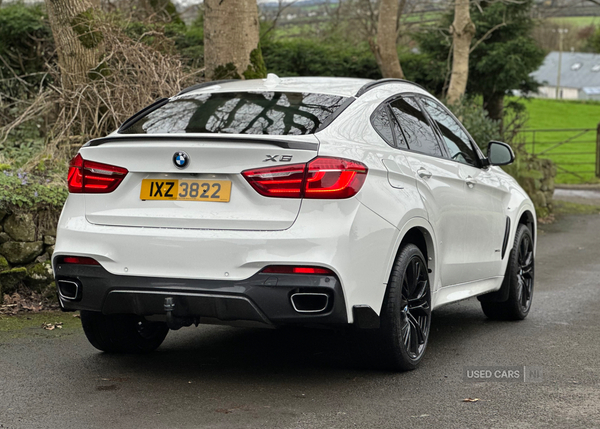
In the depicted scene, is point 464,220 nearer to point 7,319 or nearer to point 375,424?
point 375,424

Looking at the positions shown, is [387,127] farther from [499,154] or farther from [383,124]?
[499,154]

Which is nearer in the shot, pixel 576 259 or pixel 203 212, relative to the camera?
pixel 203 212

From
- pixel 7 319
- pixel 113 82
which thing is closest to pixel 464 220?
pixel 7 319

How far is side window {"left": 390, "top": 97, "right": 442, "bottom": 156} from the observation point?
5664mm

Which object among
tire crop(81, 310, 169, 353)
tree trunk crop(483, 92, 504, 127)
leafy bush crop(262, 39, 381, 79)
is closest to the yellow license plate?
tire crop(81, 310, 169, 353)

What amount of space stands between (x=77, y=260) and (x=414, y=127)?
2.36 m

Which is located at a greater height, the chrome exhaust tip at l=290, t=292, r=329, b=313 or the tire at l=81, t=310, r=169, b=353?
the chrome exhaust tip at l=290, t=292, r=329, b=313

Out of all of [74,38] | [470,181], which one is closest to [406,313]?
[470,181]

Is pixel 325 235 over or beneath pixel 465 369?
over

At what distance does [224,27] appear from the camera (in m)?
10.1

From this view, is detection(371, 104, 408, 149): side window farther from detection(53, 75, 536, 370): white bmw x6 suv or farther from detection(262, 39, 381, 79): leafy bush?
detection(262, 39, 381, 79): leafy bush

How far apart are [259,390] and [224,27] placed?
6.07 m

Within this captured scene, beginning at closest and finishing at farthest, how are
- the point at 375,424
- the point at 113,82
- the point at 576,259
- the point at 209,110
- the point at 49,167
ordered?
the point at 375,424 < the point at 209,110 < the point at 49,167 < the point at 113,82 < the point at 576,259

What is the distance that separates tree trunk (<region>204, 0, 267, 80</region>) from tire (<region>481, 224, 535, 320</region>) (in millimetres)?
4213
